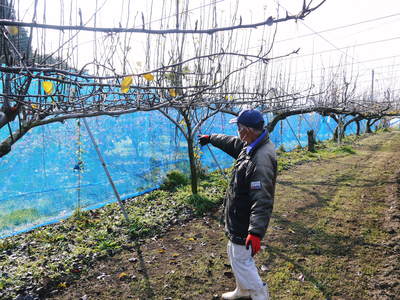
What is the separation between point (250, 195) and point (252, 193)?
0.04 m

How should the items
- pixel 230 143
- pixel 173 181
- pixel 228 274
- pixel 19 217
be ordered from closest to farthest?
pixel 230 143 → pixel 228 274 → pixel 19 217 → pixel 173 181

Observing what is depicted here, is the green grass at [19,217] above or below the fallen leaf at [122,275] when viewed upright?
below

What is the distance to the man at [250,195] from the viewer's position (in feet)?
7.75

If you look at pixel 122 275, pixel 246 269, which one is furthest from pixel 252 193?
pixel 122 275

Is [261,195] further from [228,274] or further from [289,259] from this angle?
[289,259]

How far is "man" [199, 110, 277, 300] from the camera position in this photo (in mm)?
2363

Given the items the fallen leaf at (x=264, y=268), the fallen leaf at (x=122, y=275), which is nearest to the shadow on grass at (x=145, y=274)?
the fallen leaf at (x=122, y=275)

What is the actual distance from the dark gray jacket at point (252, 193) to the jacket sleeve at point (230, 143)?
47 cm

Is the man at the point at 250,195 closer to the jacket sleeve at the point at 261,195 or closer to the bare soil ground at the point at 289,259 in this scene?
the jacket sleeve at the point at 261,195

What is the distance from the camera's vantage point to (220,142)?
342cm

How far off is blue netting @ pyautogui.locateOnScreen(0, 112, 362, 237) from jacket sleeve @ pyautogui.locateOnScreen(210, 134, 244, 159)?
3514 mm

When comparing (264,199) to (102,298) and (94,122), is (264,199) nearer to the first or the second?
(102,298)

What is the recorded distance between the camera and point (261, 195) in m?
2.34

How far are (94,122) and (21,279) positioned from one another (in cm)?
396
